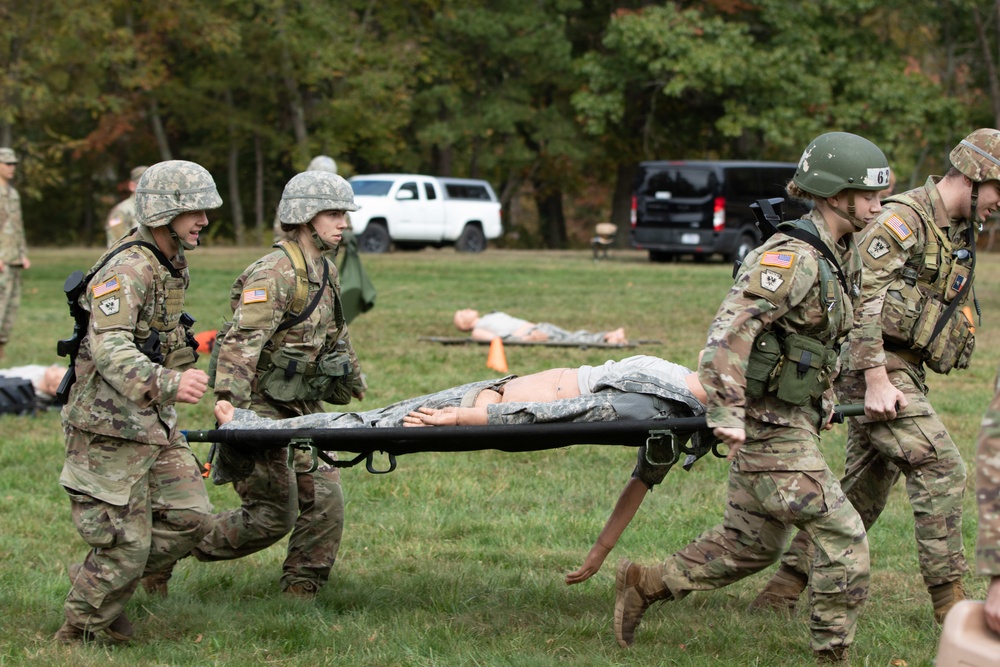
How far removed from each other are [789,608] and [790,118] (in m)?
31.3

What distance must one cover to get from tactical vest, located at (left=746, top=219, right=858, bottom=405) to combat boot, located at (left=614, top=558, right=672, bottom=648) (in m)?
0.93

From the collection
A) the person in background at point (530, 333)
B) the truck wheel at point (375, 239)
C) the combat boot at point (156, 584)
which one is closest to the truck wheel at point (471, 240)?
the truck wheel at point (375, 239)

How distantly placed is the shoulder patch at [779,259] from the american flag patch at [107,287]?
2.59m

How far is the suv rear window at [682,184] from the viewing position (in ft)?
Result: 90.8

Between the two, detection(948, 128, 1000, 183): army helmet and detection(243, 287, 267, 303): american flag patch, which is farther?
detection(243, 287, 267, 303): american flag patch

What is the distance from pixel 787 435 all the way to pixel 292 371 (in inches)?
93.0

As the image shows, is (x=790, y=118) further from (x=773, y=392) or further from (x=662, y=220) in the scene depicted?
(x=773, y=392)

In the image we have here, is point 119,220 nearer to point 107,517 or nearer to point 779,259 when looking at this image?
point 107,517

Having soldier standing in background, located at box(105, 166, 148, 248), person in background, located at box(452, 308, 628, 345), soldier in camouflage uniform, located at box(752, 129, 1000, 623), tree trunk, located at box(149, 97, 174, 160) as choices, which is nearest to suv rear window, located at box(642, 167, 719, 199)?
person in background, located at box(452, 308, 628, 345)

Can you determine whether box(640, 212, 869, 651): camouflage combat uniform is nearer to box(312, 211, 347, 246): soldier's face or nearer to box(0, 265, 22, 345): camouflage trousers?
box(312, 211, 347, 246): soldier's face

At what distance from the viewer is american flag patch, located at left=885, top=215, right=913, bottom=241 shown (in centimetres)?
557

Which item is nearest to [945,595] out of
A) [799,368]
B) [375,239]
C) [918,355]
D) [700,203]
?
[918,355]

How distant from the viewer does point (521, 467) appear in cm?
867

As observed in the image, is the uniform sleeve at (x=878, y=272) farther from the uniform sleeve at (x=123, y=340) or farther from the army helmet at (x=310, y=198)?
the uniform sleeve at (x=123, y=340)
